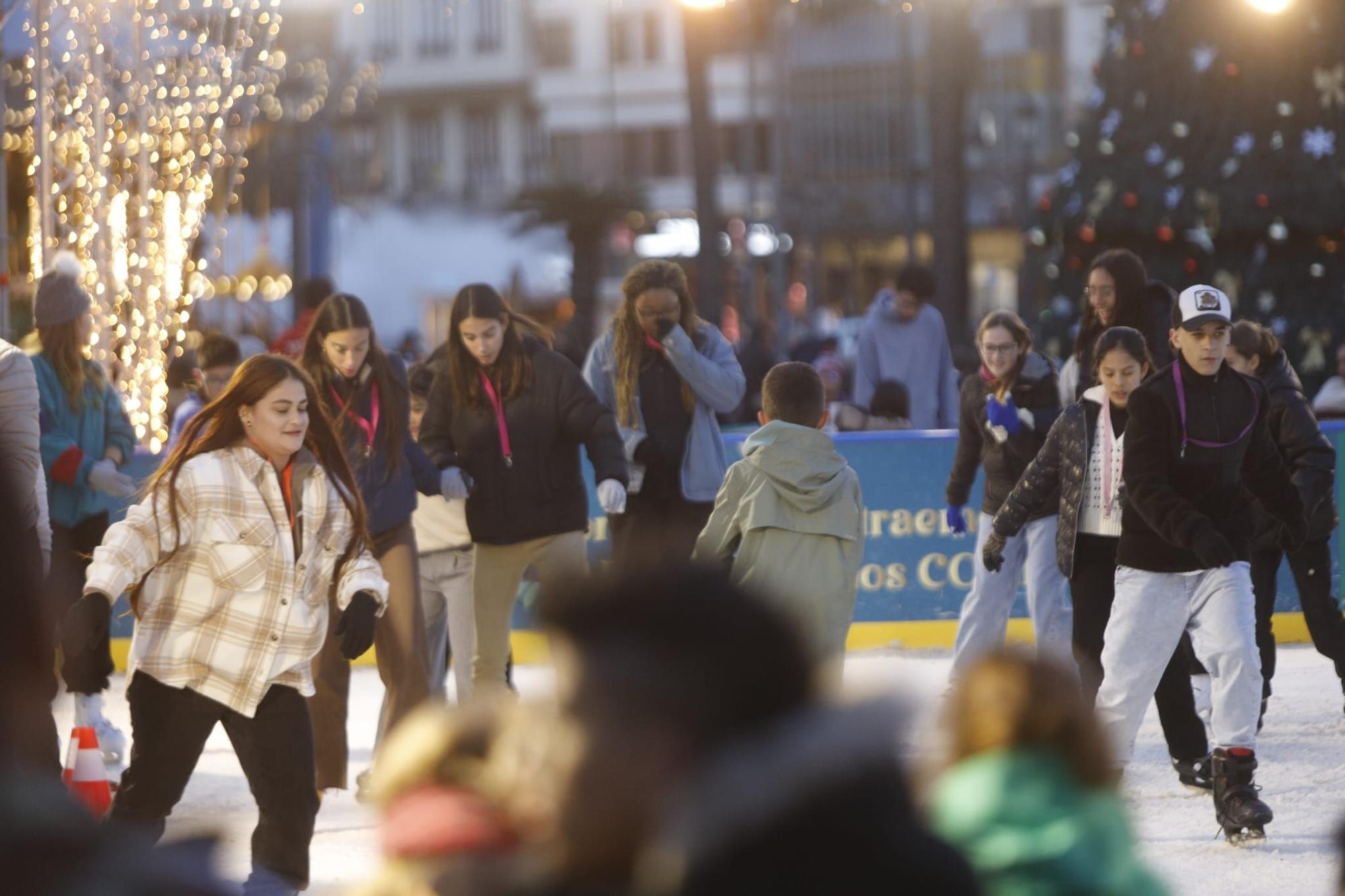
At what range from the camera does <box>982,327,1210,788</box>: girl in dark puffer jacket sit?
642cm

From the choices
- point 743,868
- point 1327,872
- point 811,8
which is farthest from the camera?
point 811,8

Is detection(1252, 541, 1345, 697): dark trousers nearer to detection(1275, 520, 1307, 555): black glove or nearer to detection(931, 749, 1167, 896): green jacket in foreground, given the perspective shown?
detection(1275, 520, 1307, 555): black glove

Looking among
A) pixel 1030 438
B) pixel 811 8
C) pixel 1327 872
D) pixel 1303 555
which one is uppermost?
pixel 811 8

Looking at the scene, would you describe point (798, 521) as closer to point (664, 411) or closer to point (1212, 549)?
point (1212, 549)

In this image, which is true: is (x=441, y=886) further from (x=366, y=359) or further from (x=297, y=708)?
(x=366, y=359)

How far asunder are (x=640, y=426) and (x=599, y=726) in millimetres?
5511

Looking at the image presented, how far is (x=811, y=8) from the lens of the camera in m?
36.5

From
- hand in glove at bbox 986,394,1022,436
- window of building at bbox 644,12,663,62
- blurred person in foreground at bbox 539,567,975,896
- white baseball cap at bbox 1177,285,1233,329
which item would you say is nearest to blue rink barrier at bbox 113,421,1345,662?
hand in glove at bbox 986,394,1022,436

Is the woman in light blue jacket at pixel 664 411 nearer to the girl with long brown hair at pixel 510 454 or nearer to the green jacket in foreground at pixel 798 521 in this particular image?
the girl with long brown hair at pixel 510 454

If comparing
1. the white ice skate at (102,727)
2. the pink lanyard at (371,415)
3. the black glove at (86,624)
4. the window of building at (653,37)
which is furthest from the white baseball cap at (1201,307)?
the window of building at (653,37)

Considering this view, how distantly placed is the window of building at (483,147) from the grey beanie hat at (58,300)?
57935mm

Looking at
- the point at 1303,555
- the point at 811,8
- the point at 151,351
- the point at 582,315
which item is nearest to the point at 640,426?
the point at 1303,555

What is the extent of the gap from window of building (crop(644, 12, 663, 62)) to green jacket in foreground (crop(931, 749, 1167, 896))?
61766mm

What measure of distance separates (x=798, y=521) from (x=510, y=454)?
1499mm
